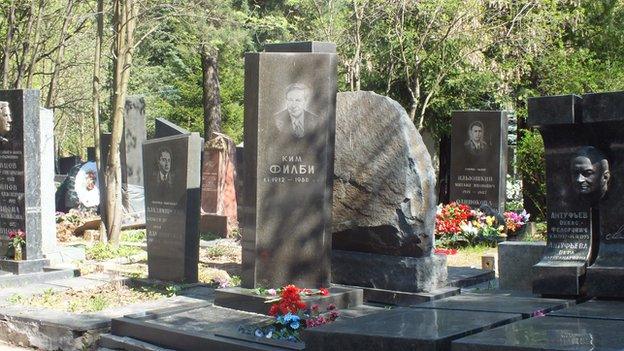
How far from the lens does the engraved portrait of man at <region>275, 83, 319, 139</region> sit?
945 centimetres

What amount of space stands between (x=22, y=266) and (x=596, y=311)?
7.92 metres

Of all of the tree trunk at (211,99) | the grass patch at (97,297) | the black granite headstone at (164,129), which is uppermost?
the tree trunk at (211,99)

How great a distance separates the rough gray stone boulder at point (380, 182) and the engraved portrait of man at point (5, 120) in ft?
15.5

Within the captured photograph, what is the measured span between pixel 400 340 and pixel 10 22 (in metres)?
15.1

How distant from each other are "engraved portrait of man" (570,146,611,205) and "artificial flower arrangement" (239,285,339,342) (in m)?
2.38

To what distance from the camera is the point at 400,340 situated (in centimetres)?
599

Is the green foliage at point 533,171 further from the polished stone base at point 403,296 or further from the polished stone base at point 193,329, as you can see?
the polished stone base at point 193,329

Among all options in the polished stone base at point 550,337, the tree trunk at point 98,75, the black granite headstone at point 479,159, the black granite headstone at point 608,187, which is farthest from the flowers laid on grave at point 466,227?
the polished stone base at point 550,337

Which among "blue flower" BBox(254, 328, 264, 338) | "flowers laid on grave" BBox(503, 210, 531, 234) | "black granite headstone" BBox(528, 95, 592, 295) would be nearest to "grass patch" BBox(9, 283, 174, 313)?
"blue flower" BBox(254, 328, 264, 338)

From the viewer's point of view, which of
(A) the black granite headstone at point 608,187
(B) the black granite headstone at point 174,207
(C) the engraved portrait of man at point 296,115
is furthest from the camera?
(B) the black granite headstone at point 174,207

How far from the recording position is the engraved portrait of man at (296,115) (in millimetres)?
9445

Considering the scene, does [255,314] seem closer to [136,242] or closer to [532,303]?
[532,303]
